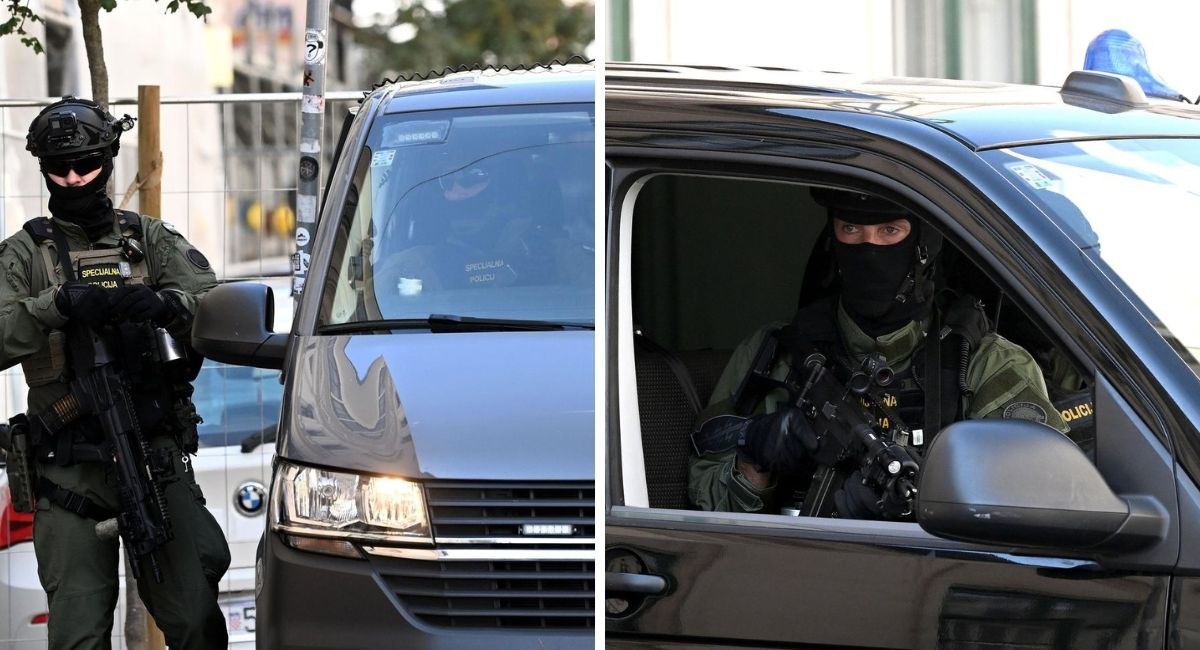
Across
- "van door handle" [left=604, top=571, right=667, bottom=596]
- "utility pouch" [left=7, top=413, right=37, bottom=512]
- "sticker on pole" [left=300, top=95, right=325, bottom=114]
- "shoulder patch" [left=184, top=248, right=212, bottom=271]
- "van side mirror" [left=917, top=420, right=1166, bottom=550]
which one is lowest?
"utility pouch" [left=7, top=413, right=37, bottom=512]

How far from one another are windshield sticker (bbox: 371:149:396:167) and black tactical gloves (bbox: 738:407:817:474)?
1.91 metres

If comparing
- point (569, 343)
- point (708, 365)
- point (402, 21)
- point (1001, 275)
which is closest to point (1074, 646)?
point (1001, 275)

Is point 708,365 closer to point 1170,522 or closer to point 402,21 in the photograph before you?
A: point 1170,522

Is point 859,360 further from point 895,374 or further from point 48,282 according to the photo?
point 48,282

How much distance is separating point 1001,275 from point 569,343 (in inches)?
67.1

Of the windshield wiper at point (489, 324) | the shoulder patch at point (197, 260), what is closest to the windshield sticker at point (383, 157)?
the windshield wiper at point (489, 324)

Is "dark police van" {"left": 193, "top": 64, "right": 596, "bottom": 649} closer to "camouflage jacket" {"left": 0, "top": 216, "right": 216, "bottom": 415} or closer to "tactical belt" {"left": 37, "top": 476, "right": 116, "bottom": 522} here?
"camouflage jacket" {"left": 0, "top": 216, "right": 216, "bottom": 415}

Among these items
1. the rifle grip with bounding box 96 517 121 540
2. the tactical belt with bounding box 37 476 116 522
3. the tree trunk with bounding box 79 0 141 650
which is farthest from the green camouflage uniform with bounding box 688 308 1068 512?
the tree trunk with bounding box 79 0 141 650

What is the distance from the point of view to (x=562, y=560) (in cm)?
364

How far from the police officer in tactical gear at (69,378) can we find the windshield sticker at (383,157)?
0.98m

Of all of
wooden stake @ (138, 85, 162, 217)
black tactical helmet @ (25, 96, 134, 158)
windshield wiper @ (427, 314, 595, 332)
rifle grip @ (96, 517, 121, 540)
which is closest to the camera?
windshield wiper @ (427, 314, 595, 332)

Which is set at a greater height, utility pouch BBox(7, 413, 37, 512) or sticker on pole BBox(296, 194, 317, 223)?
sticker on pole BBox(296, 194, 317, 223)

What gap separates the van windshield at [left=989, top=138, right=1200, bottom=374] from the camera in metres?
2.32

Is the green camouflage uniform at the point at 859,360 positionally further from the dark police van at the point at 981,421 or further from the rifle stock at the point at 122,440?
the rifle stock at the point at 122,440
